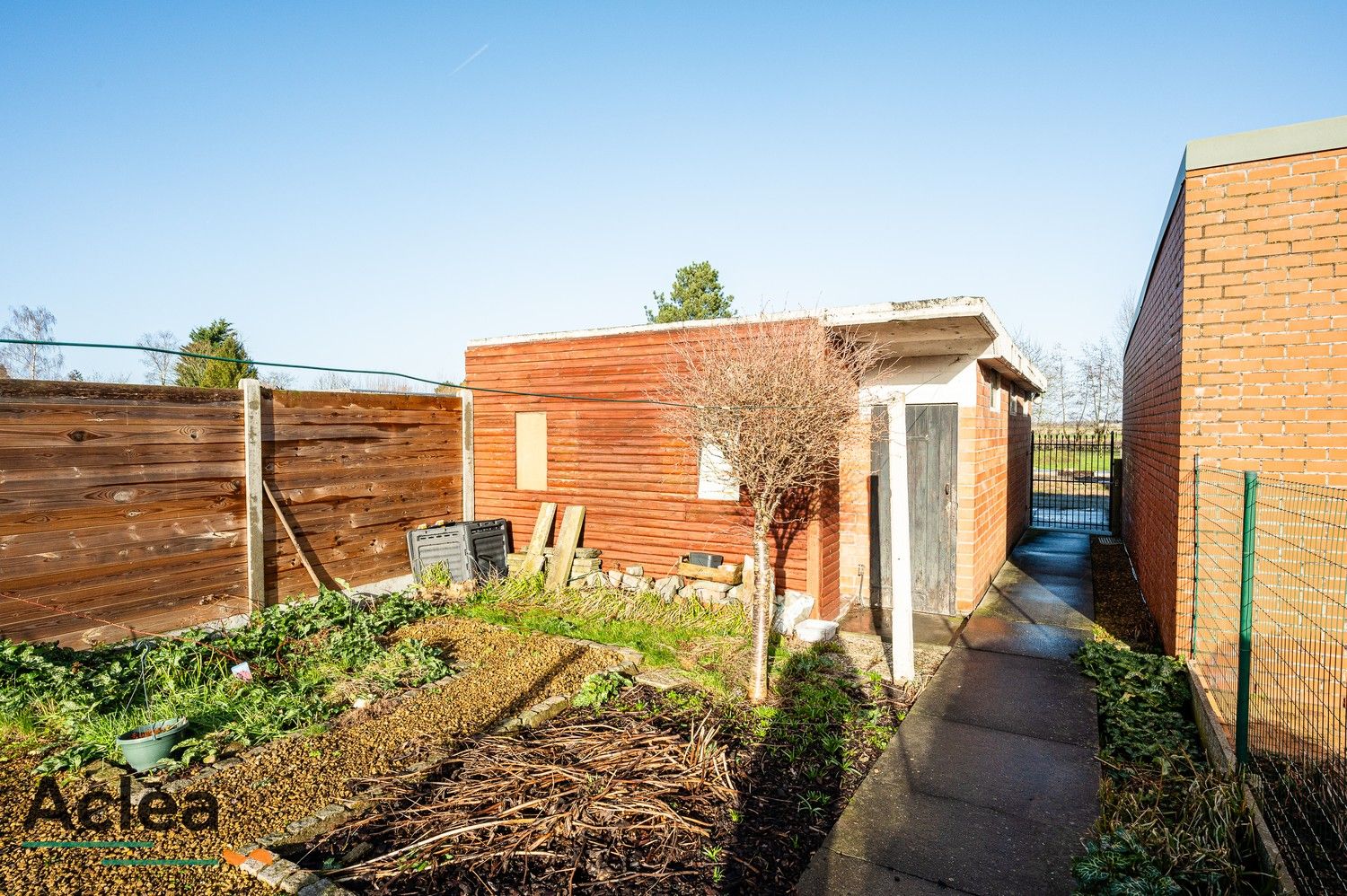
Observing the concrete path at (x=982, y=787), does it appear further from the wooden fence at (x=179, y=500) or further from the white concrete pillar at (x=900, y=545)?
the wooden fence at (x=179, y=500)

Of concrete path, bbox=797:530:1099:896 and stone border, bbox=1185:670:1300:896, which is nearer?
stone border, bbox=1185:670:1300:896

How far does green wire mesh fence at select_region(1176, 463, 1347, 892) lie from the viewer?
3738 millimetres


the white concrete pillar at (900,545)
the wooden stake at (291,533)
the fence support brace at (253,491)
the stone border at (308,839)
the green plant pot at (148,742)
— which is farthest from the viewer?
the wooden stake at (291,533)

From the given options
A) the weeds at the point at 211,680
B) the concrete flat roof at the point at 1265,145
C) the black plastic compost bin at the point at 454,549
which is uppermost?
the concrete flat roof at the point at 1265,145

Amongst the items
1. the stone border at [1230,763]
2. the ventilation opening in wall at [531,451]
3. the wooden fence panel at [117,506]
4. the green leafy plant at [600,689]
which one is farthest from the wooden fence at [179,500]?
the stone border at [1230,763]

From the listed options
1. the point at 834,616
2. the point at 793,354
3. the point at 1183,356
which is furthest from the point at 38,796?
the point at 1183,356

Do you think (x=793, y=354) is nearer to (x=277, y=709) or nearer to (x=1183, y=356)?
(x=1183, y=356)

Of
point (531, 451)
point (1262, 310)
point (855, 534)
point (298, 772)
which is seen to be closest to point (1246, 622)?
point (1262, 310)

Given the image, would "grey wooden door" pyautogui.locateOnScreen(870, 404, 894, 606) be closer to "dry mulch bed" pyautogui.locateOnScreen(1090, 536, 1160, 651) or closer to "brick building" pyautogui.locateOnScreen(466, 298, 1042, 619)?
"brick building" pyautogui.locateOnScreen(466, 298, 1042, 619)

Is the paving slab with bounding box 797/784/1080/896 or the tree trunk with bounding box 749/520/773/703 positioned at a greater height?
the tree trunk with bounding box 749/520/773/703

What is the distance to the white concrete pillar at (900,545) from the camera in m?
5.45

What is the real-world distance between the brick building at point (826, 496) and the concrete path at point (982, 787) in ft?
5.23

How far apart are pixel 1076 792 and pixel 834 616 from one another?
3.81 metres

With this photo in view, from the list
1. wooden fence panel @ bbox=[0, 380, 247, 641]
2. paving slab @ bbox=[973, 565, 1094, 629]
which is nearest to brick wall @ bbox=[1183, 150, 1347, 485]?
paving slab @ bbox=[973, 565, 1094, 629]
